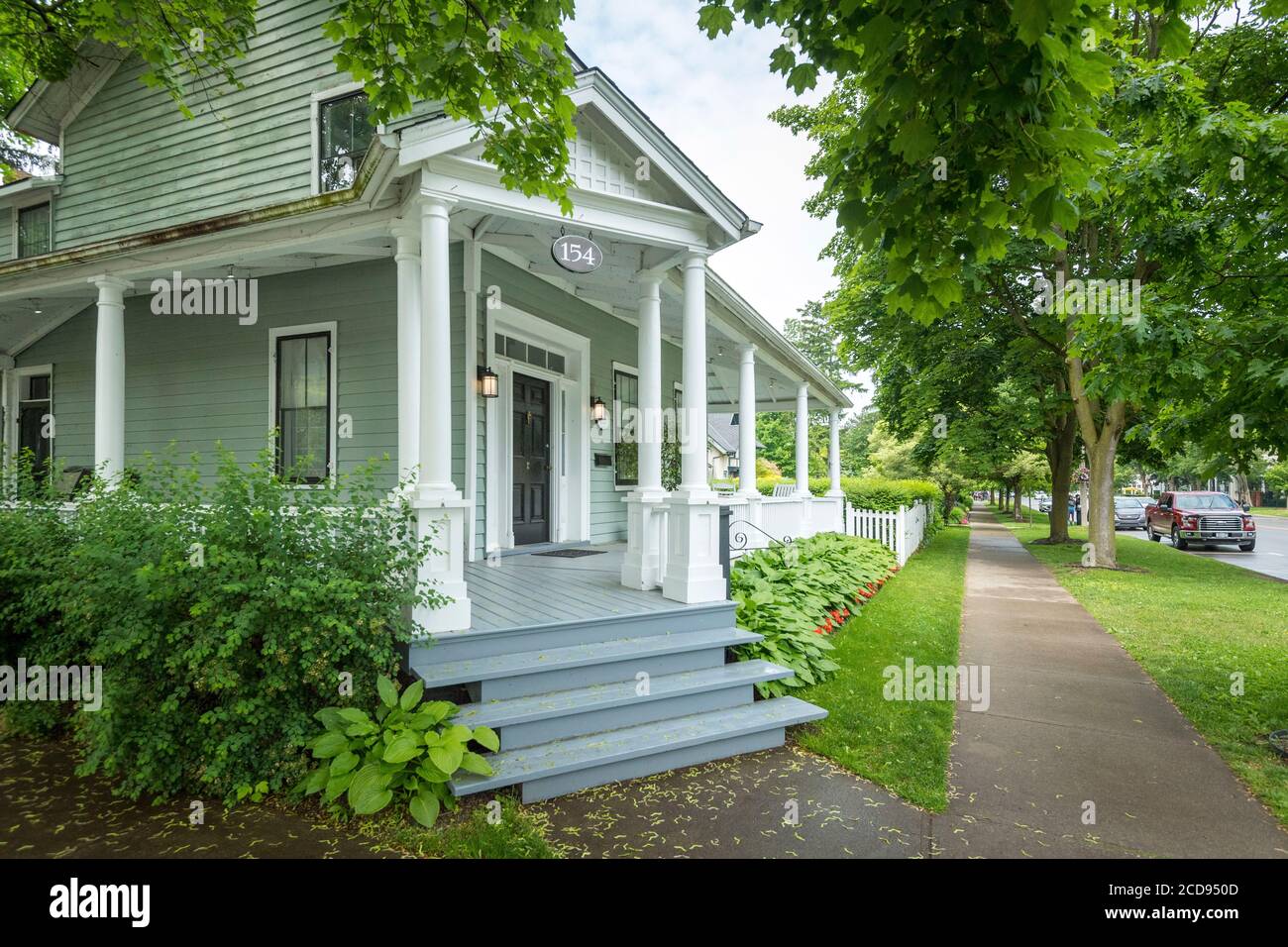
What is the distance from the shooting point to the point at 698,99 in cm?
1117

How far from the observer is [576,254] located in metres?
4.98

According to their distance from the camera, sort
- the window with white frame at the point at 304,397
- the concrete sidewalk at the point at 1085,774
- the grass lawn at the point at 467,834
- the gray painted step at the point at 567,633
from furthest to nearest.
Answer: the window with white frame at the point at 304,397 → the gray painted step at the point at 567,633 → the concrete sidewalk at the point at 1085,774 → the grass lawn at the point at 467,834

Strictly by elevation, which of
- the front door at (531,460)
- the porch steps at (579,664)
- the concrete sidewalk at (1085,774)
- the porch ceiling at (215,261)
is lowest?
the concrete sidewalk at (1085,774)

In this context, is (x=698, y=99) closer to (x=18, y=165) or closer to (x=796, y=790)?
(x=796, y=790)

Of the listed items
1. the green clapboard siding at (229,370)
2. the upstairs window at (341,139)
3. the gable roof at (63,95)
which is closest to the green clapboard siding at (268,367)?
the green clapboard siding at (229,370)

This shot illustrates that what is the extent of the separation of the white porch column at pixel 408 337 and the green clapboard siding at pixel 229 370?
1223 mm

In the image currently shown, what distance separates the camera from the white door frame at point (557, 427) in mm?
7102

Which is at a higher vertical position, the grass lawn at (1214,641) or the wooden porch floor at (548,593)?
the wooden porch floor at (548,593)

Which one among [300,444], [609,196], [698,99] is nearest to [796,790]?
[609,196]

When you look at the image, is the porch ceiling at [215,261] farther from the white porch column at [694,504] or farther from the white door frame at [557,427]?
the white porch column at [694,504]

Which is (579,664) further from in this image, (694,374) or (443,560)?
(694,374)

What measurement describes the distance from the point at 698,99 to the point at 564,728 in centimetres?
1113

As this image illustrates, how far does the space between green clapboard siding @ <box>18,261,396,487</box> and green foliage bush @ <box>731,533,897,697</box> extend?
3840 mm
